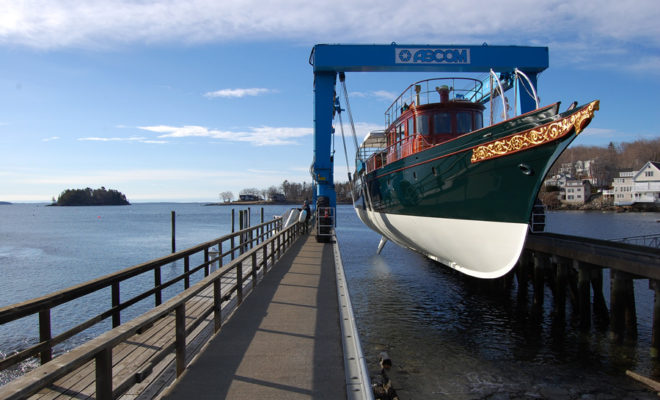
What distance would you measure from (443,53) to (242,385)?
55.5 feet

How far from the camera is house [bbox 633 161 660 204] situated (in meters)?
88.6

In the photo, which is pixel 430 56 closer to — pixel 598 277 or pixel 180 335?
pixel 598 277

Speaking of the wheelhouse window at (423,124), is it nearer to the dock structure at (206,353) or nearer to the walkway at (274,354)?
the walkway at (274,354)

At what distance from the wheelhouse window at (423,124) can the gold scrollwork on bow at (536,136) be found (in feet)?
12.9

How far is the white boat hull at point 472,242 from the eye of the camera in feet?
30.5

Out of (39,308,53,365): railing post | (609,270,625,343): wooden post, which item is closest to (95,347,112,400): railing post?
(39,308,53,365): railing post

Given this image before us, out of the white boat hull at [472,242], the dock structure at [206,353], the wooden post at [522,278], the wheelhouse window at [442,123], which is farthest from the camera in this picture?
the wooden post at [522,278]

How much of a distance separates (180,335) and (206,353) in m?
0.80

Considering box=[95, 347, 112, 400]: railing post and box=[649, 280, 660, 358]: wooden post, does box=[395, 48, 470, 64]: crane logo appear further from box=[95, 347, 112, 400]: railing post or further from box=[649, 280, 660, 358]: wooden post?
box=[95, 347, 112, 400]: railing post

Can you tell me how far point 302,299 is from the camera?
7.40 meters

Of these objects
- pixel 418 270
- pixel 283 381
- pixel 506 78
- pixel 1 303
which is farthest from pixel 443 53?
pixel 1 303

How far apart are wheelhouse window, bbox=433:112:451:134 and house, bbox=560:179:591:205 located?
105m

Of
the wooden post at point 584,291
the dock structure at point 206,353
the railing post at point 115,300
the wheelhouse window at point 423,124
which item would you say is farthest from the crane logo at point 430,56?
the railing post at point 115,300

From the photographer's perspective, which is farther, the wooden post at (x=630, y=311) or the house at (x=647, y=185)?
the house at (x=647, y=185)
